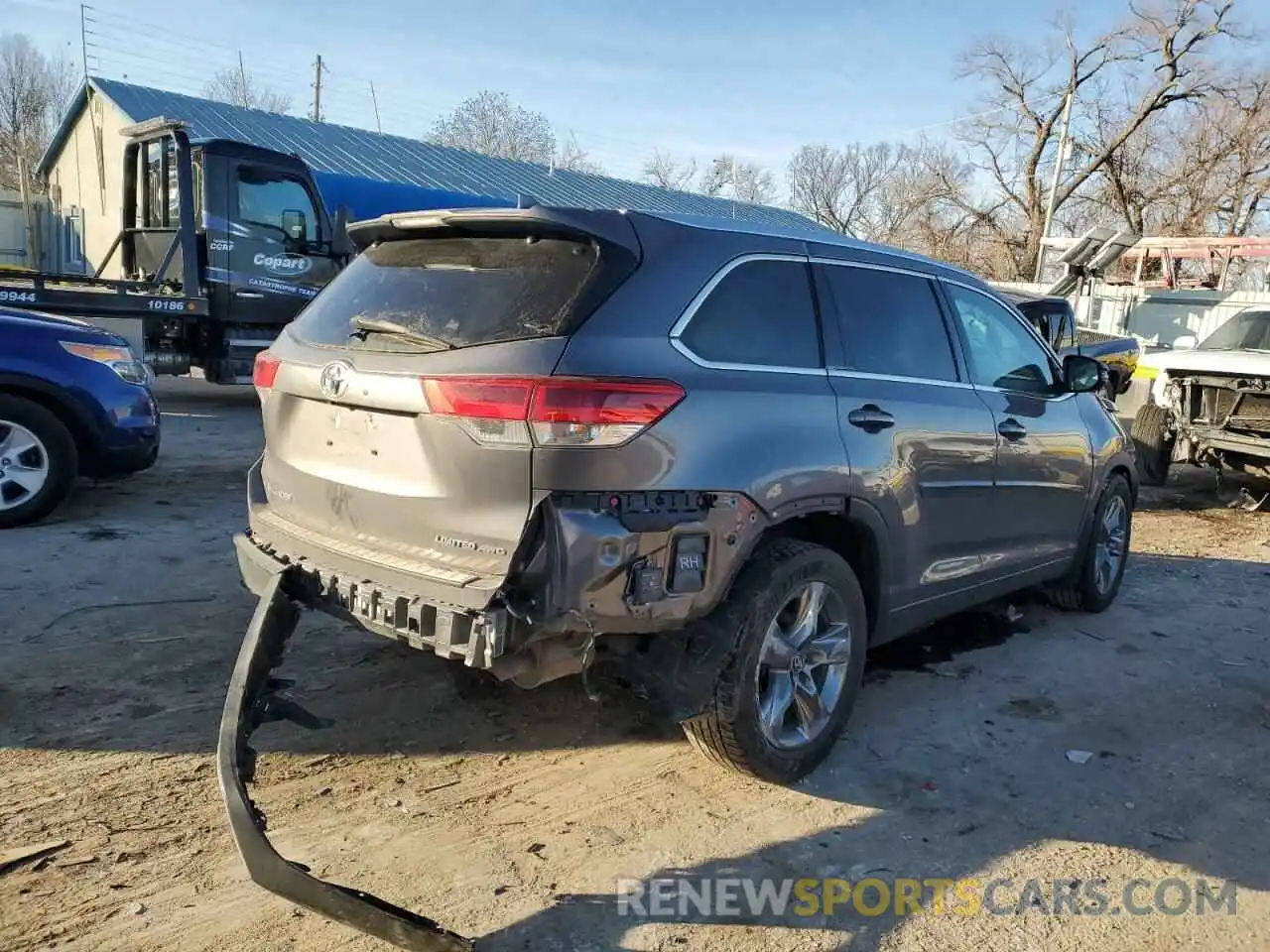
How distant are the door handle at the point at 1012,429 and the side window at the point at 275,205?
944cm

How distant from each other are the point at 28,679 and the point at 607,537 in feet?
8.88

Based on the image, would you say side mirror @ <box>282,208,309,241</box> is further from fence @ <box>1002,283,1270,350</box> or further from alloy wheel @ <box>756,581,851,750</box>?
fence @ <box>1002,283,1270,350</box>

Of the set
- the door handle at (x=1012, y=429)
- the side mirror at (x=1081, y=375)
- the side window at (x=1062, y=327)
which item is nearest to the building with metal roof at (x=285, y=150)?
the side window at (x=1062, y=327)

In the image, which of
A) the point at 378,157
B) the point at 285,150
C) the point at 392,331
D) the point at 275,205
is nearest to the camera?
the point at 392,331

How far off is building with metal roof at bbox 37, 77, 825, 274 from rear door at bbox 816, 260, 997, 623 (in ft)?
64.7

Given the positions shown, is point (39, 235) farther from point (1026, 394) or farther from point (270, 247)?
point (1026, 394)

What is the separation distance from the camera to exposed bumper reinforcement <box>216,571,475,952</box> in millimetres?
2416

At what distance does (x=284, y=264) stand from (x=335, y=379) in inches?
363

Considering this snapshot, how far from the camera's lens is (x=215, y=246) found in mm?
11078

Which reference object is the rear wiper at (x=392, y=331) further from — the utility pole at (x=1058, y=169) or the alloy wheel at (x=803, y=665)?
the utility pole at (x=1058, y=169)

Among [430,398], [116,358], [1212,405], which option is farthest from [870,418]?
[1212,405]

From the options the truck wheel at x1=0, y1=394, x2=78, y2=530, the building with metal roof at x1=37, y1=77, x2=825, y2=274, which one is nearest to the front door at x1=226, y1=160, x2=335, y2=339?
the truck wheel at x1=0, y1=394, x2=78, y2=530

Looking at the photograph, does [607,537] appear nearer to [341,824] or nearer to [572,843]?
[572,843]

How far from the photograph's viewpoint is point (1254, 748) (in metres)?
3.99
